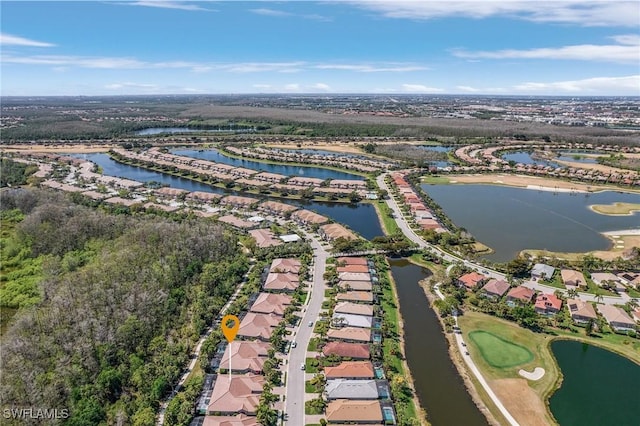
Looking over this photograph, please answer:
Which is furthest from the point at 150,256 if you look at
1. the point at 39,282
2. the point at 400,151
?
the point at 400,151

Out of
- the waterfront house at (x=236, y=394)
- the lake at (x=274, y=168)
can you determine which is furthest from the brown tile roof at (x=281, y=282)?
the lake at (x=274, y=168)

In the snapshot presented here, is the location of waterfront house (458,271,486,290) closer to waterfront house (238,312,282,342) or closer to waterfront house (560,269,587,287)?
waterfront house (560,269,587,287)

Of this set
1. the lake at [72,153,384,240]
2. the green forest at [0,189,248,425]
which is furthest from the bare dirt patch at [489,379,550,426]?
the lake at [72,153,384,240]


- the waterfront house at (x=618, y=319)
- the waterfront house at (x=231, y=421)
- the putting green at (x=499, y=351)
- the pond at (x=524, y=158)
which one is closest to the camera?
the waterfront house at (x=231, y=421)

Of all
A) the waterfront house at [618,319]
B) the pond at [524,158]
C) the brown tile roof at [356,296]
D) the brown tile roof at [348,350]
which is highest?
the pond at [524,158]

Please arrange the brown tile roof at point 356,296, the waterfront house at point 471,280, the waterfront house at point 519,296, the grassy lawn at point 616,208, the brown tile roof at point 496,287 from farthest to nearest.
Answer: the grassy lawn at point 616,208
the waterfront house at point 471,280
the brown tile roof at point 496,287
the waterfront house at point 519,296
the brown tile roof at point 356,296

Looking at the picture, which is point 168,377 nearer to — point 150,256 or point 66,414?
point 66,414

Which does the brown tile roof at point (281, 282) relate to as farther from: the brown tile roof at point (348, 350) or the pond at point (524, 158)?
the pond at point (524, 158)
